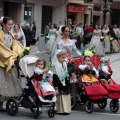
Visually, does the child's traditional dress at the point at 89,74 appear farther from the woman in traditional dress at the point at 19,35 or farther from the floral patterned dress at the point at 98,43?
the floral patterned dress at the point at 98,43

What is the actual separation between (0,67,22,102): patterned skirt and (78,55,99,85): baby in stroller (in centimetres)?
136

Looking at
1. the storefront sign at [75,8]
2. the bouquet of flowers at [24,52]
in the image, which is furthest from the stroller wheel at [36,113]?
the storefront sign at [75,8]

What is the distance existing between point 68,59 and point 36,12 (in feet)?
91.6

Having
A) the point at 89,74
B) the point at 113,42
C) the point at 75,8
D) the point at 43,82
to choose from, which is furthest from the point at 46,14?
the point at 43,82

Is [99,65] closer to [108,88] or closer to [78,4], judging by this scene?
[108,88]

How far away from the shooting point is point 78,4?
147 feet

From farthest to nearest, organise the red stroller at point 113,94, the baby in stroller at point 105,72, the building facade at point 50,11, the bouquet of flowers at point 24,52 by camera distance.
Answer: the building facade at point 50,11, the baby in stroller at point 105,72, the red stroller at point 113,94, the bouquet of flowers at point 24,52

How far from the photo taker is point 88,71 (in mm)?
9258

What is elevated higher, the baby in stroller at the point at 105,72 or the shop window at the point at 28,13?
the shop window at the point at 28,13

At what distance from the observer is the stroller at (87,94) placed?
900 centimetres

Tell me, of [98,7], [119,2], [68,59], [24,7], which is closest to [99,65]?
[68,59]

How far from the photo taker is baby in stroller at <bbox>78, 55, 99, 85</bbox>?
9203 millimetres

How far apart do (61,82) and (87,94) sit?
56 centimetres

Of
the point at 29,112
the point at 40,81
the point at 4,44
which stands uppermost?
the point at 4,44
